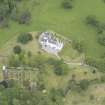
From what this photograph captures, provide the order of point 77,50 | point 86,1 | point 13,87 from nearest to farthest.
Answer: point 13,87, point 77,50, point 86,1

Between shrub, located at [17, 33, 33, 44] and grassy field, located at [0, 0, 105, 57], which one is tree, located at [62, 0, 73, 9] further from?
shrub, located at [17, 33, 33, 44]

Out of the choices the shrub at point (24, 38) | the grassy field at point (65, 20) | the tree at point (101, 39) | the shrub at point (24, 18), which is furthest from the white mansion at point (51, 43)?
the tree at point (101, 39)

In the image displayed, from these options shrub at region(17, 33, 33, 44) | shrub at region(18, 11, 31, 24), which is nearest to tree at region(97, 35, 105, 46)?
shrub at region(17, 33, 33, 44)

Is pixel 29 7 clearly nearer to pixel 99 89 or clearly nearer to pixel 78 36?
pixel 78 36

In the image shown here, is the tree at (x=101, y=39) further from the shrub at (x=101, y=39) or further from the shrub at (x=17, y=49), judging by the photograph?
the shrub at (x=17, y=49)

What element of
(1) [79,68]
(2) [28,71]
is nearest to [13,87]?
(2) [28,71]

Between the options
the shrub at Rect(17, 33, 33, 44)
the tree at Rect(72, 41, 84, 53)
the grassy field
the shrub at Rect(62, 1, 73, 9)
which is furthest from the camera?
the shrub at Rect(62, 1, 73, 9)
